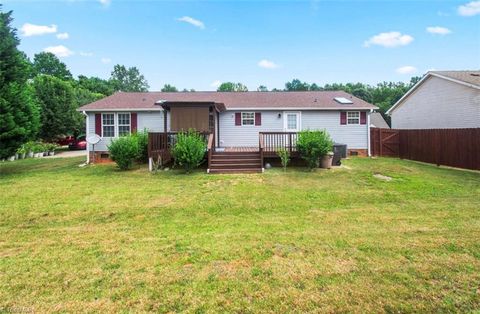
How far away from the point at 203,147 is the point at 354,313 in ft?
29.1

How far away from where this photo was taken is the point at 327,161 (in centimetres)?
1148

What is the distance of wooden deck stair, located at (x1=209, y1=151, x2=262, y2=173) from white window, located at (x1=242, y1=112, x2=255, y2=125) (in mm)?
4048

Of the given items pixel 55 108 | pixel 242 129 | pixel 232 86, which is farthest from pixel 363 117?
pixel 232 86

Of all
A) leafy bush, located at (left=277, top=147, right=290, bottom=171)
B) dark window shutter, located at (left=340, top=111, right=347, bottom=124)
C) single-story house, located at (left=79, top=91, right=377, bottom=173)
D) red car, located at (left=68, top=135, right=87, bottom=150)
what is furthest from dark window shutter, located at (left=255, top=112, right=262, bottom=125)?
red car, located at (left=68, top=135, right=87, bottom=150)

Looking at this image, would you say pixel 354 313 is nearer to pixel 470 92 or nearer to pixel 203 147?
pixel 203 147

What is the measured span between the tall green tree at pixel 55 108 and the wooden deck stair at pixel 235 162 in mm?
21531

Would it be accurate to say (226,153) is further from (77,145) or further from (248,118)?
(77,145)

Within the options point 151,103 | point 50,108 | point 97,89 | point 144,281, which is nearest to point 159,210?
point 144,281

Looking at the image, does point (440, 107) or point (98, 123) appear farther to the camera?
point (440, 107)

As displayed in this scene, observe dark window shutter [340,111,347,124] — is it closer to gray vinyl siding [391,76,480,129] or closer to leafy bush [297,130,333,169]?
leafy bush [297,130,333,169]

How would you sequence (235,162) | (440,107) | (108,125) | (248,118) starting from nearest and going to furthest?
(235,162) < (108,125) < (248,118) < (440,107)

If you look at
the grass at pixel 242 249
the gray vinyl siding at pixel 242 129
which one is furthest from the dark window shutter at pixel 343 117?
the grass at pixel 242 249

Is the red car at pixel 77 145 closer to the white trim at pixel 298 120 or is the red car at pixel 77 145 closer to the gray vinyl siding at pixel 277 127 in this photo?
the gray vinyl siding at pixel 277 127

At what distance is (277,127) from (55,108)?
863 inches
